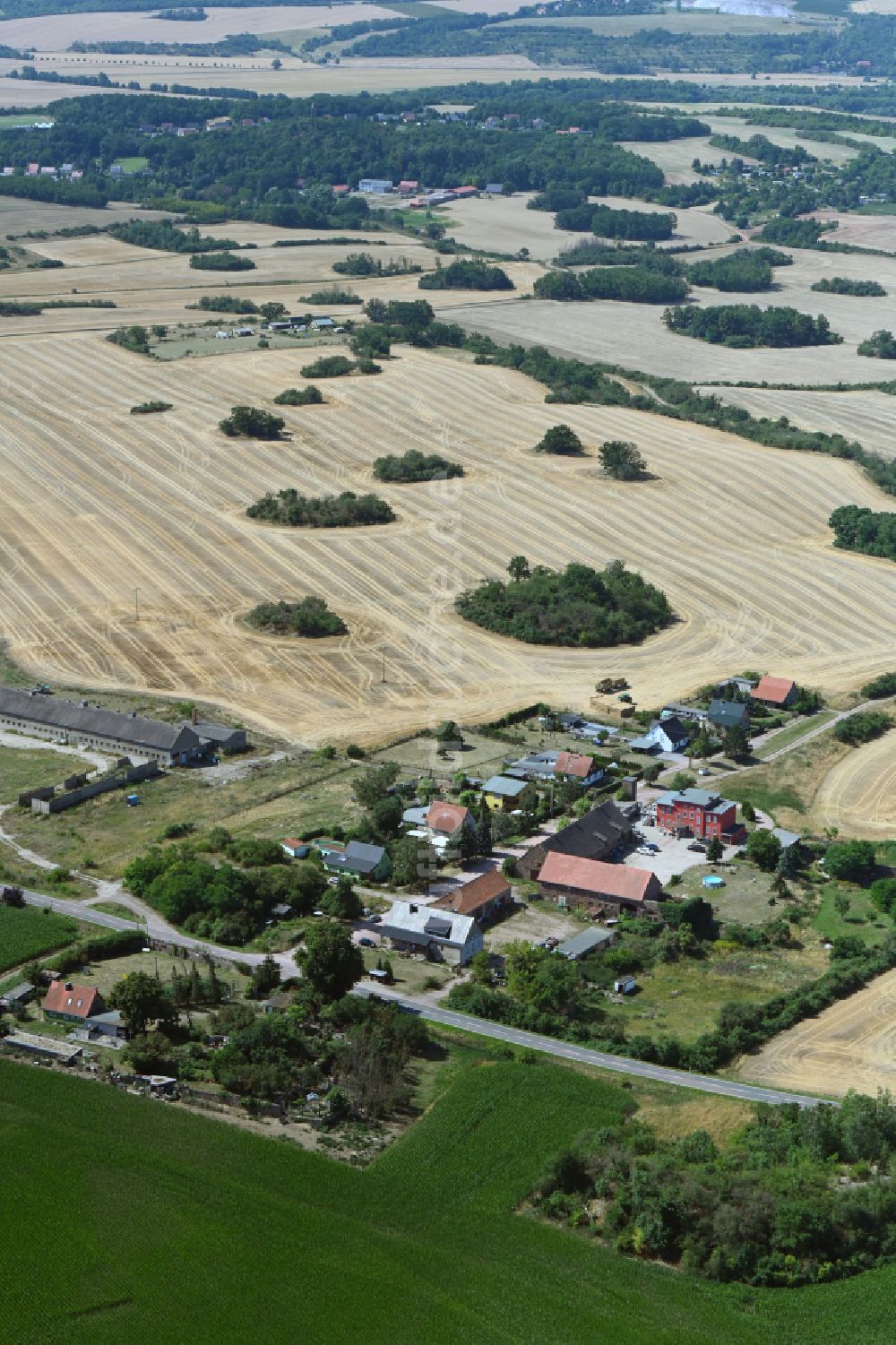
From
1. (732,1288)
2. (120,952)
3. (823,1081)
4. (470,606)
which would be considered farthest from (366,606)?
(732,1288)

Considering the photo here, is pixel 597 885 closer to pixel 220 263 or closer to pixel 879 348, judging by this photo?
pixel 879 348

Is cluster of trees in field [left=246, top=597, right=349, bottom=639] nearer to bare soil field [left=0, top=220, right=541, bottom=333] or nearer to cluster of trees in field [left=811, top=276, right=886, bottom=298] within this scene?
bare soil field [left=0, top=220, right=541, bottom=333]

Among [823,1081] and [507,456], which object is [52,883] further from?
[507,456]

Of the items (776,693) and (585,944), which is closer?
(585,944)

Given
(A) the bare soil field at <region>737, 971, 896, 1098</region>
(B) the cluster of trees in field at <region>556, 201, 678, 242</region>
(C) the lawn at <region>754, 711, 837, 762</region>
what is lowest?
(C) the lawn at <region>754, 711, 837, 762</region>

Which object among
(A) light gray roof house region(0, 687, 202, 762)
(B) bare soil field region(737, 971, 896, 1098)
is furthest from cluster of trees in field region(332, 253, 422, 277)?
(B) bare soil field region(737, 971, 896, 1098)

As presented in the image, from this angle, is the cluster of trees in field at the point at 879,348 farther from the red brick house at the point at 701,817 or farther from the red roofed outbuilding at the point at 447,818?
the red roofed outbuilding at the point at 447,818

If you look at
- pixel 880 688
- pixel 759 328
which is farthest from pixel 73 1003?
pixel 759 328
